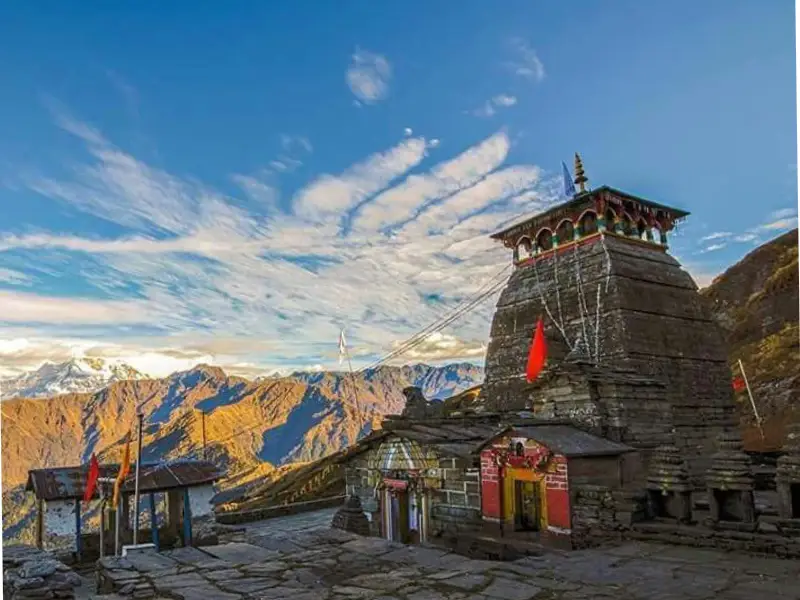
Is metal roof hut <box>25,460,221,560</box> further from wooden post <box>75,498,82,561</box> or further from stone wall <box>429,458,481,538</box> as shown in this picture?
stone wall <box>429,458,481,538</box>

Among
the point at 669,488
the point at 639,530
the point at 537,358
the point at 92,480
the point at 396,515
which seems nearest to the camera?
the point at 639,530

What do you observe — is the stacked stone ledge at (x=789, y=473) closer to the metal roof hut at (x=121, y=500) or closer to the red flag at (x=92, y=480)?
the metal roof hut at (x=121, y=500)

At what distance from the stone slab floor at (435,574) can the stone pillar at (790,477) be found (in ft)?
3.76

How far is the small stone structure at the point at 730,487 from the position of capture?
1009cm

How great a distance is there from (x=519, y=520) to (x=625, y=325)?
999cm

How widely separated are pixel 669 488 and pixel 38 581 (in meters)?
10.1

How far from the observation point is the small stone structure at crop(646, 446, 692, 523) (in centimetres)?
1122

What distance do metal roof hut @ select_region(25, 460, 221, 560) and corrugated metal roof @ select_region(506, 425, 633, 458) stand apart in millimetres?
9925

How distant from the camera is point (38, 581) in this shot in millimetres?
7719

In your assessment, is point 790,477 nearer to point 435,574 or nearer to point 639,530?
point 639,530

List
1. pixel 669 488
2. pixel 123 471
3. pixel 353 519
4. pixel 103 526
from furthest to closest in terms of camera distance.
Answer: pixel 103 526 < pixel 353 519 < pixel 123 471 < pixel 669 488

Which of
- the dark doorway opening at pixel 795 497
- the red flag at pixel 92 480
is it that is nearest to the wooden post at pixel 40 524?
the red flag at pixel 92 480

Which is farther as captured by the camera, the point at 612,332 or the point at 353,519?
the point at 612,332

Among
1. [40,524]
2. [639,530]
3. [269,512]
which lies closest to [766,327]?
[269,512]
